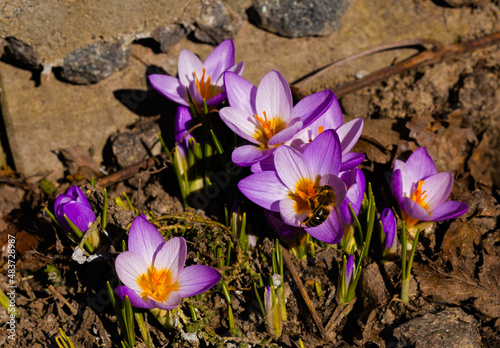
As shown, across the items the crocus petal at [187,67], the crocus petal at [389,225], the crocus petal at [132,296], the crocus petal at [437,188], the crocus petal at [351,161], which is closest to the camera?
the crocus petal at [132,296]

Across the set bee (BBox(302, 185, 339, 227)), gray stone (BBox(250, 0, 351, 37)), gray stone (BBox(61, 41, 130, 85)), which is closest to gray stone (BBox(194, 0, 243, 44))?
gray stone (BBox(250, 0, 351, 37))

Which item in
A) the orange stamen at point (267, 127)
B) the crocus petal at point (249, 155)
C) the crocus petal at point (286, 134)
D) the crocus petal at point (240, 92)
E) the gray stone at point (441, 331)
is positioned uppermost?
the crocus petal at point (240, 92)

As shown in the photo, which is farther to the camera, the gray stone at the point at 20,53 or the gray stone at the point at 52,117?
the gray stone at the point at 52,117

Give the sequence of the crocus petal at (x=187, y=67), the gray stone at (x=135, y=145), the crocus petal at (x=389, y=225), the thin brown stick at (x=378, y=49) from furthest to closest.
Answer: the thin brown stick at (x=378, y=49)
the gray stone at (x=135, y=145)
the crocus petal at (x=187, y=67)
the crocus petal at (x=389, y=225)

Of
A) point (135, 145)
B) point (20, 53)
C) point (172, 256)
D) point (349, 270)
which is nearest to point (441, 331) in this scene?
point (349, 270)

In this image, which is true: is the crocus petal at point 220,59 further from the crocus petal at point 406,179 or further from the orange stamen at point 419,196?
the orange stamen at point 419,196

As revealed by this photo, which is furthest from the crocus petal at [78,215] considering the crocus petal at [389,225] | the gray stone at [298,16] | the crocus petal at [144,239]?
the gray stone at [298,16]

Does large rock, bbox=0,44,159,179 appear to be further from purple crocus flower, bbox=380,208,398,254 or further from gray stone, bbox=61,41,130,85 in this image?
purple crocus flower, bbox=380,208,398,254
